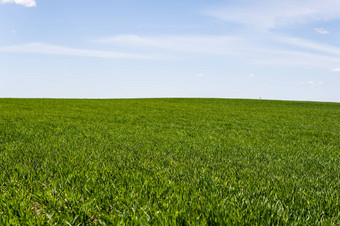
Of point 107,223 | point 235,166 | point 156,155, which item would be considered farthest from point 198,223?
point 156,155

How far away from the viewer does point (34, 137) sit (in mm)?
7188

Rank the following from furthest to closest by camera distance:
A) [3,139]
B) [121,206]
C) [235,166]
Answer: [3,139]
[235,166]
[121,206]

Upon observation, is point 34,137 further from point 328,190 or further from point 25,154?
point 328,190

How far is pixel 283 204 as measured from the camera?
294 cm

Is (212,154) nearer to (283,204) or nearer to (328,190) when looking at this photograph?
(328,190)

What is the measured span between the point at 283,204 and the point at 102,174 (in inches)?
86.0

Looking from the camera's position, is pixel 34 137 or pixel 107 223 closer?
pixel 107 223

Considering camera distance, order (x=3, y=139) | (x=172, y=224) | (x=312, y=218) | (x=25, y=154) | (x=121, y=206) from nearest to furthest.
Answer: (x=172, y=224)
(x=312, y=218)
(x=121, y=206)
(x=25, y=154)
(x=3, y=139)

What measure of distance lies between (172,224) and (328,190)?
7.45 ft

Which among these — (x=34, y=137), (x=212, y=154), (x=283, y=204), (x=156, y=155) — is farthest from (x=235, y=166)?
(x=34, y=137)

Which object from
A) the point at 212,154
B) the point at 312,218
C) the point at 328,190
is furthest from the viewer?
the point at 212,154

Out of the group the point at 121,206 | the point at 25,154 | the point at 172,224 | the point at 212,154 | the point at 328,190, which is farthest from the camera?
the point at 212,154

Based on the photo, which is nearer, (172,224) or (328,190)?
(172,224)

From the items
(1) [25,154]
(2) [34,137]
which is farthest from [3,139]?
(1) [25,154]
